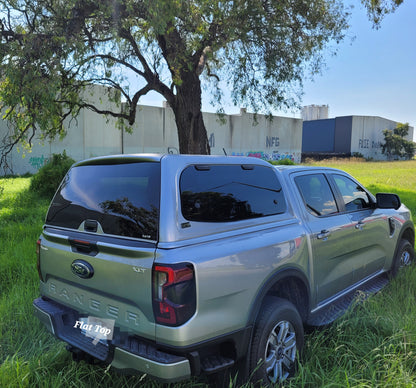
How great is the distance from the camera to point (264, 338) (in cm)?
241

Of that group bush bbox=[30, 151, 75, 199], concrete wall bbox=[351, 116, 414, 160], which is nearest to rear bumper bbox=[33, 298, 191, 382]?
bush bbox=[30, 151, 75, 199]

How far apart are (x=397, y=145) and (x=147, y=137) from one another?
168ft

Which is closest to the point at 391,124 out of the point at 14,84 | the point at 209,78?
the point at 209,78

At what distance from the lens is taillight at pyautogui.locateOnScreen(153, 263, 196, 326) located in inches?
80.0

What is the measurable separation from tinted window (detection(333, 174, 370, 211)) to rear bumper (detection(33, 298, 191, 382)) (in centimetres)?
255

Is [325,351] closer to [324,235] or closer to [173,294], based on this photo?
[324,235]

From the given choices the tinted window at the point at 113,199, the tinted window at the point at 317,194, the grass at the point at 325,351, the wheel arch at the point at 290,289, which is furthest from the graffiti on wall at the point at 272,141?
the tinted window at the point at 113,199

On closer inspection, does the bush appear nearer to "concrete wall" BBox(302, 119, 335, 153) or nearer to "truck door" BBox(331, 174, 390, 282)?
"truck door" BBox(331, 174, 390, 282)

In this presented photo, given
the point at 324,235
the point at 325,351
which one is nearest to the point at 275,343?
the point at 325,351

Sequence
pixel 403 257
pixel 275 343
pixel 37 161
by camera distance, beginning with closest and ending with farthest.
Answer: pixel 275 343 < pixel 403 257 < pixel 37 161

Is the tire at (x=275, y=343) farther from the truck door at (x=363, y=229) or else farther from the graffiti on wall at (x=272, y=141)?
the graffiti on wall at (x=272, y=141)

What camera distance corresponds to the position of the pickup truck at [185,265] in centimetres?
209

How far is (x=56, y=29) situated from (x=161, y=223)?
801 centimetres

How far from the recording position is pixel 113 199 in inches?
98.0
